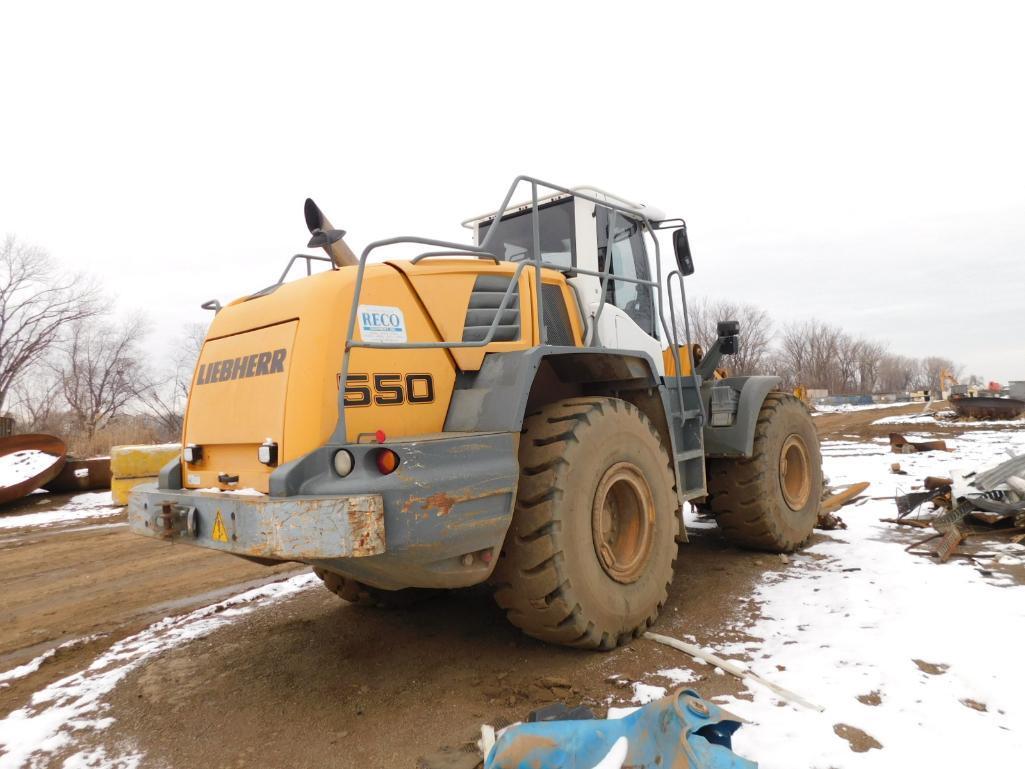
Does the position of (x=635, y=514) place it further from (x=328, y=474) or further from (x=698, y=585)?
(x=328, y=474)

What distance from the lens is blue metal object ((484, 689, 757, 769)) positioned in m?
2.11

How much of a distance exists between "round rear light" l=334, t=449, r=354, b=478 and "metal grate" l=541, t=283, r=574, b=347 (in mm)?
1599

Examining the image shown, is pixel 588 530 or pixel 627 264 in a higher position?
pixel 627 264

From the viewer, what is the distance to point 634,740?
2.28 m

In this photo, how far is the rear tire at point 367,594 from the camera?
4.68 m

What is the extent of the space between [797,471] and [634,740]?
4.59 m

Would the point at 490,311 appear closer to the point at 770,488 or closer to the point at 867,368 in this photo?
the point at 770,488

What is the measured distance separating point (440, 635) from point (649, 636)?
129 cm

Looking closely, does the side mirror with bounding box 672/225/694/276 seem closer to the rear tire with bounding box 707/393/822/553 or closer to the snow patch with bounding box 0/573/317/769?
the rear tire with bounding box 707/393/822/553

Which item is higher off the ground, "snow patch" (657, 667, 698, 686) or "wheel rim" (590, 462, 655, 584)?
"wheel rim" (590, 462, 655, 584)

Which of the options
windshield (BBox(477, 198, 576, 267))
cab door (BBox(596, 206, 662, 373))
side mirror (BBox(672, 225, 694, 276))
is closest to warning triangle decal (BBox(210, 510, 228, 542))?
cab door (BBox(596, 206, 662, 373))

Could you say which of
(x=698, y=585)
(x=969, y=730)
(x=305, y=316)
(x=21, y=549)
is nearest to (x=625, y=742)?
(x=969, y=730)

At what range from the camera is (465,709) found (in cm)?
316

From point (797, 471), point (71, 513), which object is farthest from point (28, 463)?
point (797, 471)
